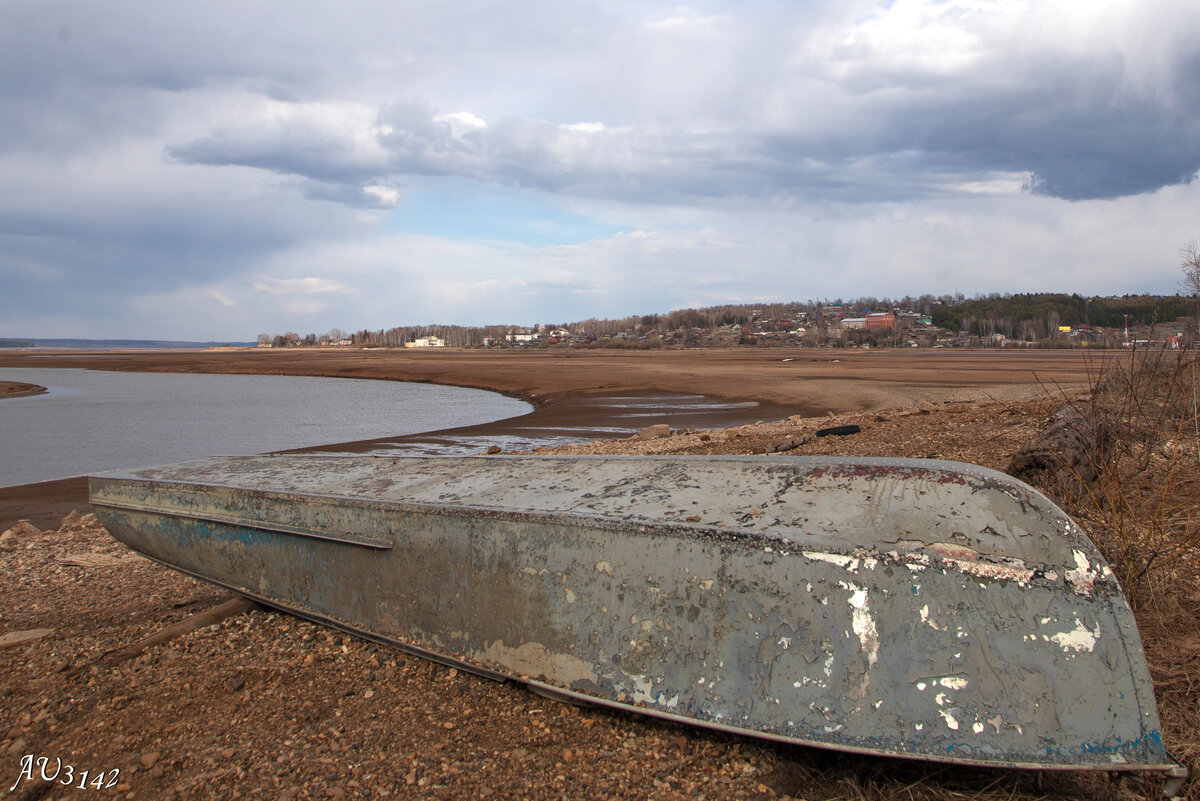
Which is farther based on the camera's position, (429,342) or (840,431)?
(429,342)

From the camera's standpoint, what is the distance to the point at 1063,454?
17.7 ft

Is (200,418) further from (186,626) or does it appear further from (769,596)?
(769,596)

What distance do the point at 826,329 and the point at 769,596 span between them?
10491 centimetres

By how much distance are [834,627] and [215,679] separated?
2721 millimetres

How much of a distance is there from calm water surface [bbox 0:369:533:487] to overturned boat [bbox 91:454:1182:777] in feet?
27.2

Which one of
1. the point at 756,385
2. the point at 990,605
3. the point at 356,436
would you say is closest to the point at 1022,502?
the point at 990,605

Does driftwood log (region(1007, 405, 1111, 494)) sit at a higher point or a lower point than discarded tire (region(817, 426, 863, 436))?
higher

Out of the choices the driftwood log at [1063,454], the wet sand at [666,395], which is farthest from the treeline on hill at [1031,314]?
the driftwood log at [1063,454]

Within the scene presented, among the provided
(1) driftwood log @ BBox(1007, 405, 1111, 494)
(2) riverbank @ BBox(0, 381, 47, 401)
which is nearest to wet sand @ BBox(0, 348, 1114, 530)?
(1) driftwood log @ BBox(1007, 405, 1111, 494)

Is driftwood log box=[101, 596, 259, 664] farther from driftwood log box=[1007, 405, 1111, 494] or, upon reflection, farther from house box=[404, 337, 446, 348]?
house box=[404, 337, 446, 348]

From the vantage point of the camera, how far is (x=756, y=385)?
27.4 m

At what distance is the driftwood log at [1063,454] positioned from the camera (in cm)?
509

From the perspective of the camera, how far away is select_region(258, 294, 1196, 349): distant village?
8371 centimetres
